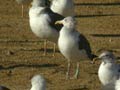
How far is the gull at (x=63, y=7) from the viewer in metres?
18.7

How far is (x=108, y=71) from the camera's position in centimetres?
1303

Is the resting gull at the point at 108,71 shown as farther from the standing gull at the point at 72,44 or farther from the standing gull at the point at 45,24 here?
the standing gull at the point at 45,24

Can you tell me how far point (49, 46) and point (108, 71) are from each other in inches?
183

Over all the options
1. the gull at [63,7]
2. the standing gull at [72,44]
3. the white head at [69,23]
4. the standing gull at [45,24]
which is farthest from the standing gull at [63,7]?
the standing gull at [72,44]

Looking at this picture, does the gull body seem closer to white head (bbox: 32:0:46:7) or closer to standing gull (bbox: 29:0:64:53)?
standing gull (bbox: 29:0:64:53)

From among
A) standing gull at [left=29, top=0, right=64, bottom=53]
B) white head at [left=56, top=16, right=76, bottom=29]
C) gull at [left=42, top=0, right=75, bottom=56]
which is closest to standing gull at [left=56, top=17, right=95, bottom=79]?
white head at [left=56, top=16, right=76, bottom=29]

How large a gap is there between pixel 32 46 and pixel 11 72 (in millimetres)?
2570

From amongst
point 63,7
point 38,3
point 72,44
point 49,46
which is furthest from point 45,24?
point 63,7

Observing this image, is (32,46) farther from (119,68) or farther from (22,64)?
(119,68)

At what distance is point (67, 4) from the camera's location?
18.8 metres

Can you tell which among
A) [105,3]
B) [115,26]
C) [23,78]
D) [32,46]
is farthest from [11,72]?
[105,3]

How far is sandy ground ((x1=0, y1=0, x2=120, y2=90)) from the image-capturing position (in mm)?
14117

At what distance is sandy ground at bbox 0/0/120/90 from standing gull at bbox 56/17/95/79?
1.81ft

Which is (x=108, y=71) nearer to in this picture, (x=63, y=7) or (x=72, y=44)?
(x=72, y=44)
